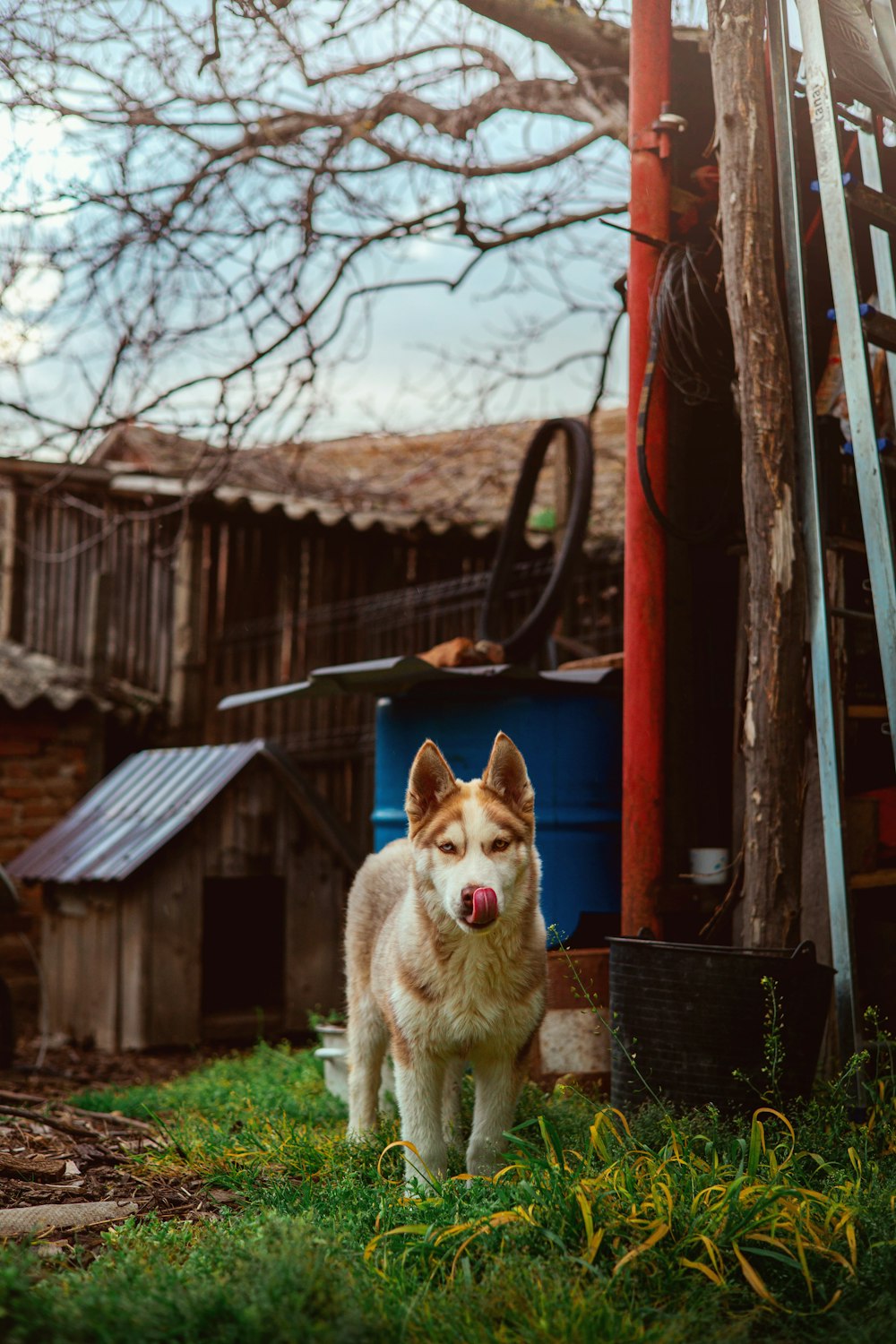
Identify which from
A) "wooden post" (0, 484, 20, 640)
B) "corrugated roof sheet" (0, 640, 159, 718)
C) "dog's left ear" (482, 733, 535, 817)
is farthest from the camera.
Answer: "wooden post" (0, 484, 20, 640)

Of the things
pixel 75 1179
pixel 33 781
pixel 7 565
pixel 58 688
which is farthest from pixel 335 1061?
pixel 7 565

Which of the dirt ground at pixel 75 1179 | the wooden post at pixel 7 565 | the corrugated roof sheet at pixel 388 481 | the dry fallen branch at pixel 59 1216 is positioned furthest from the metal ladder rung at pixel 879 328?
the wooden post at pixel 7 565

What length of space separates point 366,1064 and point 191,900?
3.35 meters

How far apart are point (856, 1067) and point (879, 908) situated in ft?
4.77

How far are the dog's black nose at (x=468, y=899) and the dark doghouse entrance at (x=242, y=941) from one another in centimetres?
494

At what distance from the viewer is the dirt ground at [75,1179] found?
3.07m

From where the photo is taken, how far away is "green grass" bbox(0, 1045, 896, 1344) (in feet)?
6.99

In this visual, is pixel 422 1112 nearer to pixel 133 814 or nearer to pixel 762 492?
pixel 762 492

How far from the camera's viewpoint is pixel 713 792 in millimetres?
5012

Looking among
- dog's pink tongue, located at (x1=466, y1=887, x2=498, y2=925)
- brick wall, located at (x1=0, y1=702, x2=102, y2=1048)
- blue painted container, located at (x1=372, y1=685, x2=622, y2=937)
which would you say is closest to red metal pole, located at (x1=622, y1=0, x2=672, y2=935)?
blue painted container, located at (x1=372, y1=685, x2=622, y2=937)

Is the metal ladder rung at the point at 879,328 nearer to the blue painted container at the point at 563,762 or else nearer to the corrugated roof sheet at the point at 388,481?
the blue painted container at the point at 563,762

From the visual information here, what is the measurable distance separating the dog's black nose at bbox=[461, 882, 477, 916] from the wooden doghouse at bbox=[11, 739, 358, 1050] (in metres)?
4.18

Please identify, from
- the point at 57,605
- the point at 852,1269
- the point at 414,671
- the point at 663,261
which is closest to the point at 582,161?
the point at 663,261

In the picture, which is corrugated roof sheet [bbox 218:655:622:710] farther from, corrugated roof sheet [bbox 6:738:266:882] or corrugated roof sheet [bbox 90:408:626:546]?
corrugated roof sheet [bbox 90:408:626:546]
